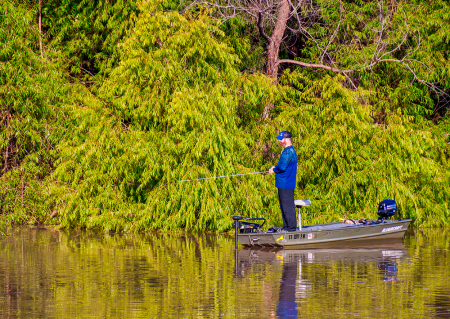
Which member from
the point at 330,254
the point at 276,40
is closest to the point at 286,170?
the point at 330,254

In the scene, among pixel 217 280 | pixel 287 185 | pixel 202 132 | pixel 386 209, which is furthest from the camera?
pixel 202 132

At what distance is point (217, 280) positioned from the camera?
9.63 m

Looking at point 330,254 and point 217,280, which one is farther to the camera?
point 330,254

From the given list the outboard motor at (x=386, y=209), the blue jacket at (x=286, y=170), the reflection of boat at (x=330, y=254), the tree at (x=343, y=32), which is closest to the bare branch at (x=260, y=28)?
the tree at (x=343, y=32)

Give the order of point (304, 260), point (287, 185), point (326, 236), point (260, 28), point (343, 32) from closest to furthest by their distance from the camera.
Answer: point (304, 260) → point (287, 185) → point (326, 236) → point (260, 28) → point (343, 32)

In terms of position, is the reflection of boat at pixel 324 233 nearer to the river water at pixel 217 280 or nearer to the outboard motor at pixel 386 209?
the outboard motor at pixel 386 209

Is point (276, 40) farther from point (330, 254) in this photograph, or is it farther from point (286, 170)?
point (330, 254)

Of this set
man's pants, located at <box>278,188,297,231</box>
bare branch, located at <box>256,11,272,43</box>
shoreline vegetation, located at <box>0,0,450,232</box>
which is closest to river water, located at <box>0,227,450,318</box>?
man's pants, located at <box>278,188,297,231</box>

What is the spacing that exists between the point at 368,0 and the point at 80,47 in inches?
373

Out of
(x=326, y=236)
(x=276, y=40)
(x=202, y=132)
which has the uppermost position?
(x=276, y=40)

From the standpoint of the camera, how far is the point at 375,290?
28.8 feet

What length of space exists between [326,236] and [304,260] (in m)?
1.93

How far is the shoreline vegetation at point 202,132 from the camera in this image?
16312 millimetres

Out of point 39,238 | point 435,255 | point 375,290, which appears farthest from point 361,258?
point 39,238
